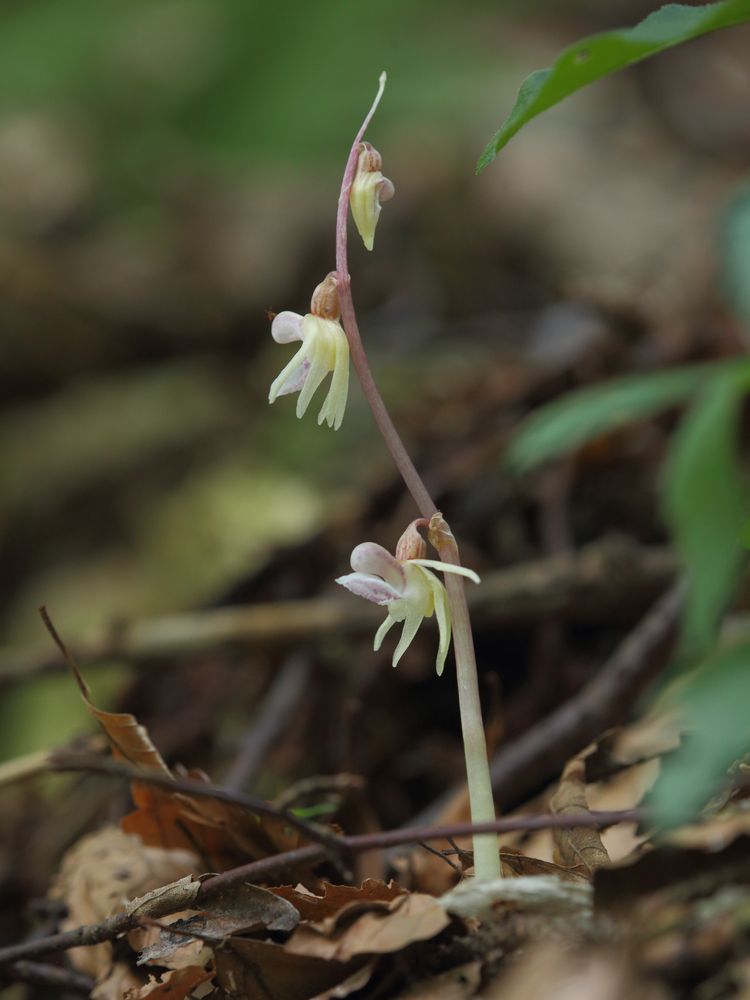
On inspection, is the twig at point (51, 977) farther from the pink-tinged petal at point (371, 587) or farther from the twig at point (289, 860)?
the pink-tinged petal at point (371, 587)

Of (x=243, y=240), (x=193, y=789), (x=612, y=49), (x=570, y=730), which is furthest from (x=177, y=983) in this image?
(x=243, y=240)

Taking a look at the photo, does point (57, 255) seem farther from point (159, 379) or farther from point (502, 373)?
point (502, 373)

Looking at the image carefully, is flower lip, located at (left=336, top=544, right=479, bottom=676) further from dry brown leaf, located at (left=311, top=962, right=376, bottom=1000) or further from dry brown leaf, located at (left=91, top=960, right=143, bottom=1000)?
dry brown leaf, located at (left=91, top=960, right=143, bottom=1000)

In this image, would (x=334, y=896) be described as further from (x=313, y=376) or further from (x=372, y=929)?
(x=313, y=376)

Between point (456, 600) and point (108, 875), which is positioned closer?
point (456, 600)

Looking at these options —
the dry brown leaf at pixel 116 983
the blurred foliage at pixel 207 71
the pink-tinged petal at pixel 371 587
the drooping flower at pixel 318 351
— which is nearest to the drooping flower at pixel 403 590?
the pink-tinged petal at pixel 371 587

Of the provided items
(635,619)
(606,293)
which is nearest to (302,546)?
(635,619)
